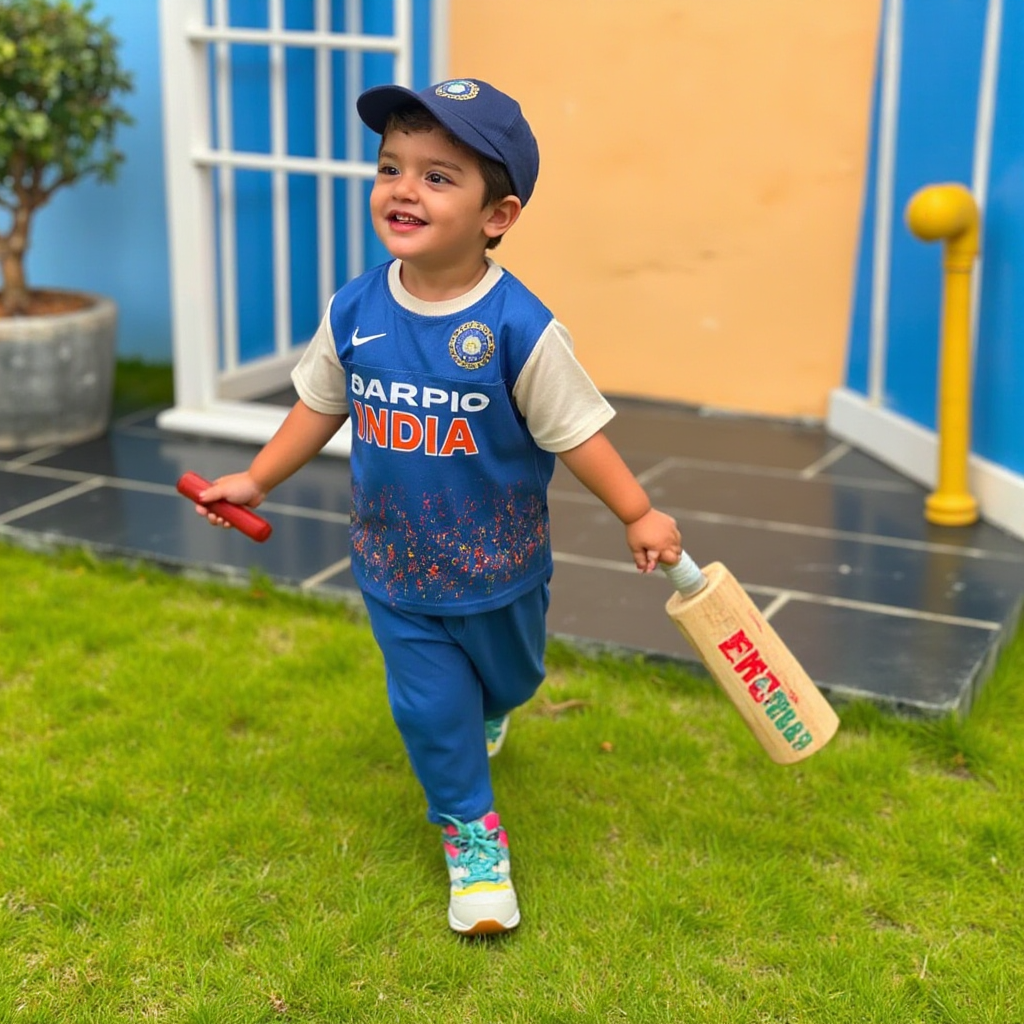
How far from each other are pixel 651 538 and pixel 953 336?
80.8 inches

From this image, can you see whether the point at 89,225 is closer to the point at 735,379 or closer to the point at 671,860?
the point at 735,379

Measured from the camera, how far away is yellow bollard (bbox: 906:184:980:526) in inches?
146

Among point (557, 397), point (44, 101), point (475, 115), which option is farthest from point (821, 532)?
point (44, 101)

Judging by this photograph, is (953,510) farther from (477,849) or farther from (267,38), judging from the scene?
(267,38)

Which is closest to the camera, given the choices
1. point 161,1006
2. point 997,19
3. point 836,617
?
point 161,1006

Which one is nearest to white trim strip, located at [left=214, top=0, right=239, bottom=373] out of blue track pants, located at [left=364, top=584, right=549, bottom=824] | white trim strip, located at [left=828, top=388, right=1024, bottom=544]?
white trim strip, located at [left=828, top=388, right=1024, bottom=544]

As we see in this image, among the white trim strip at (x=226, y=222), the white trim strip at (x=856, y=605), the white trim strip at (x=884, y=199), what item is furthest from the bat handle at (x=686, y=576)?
the white trim strip at (x=226, y=222)

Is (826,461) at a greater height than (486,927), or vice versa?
(826,461)

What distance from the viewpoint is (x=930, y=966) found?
2.08 m

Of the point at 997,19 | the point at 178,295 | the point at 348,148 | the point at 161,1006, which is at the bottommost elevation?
the point at 161,1006

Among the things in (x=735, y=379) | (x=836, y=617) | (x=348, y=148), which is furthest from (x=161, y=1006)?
(x=348, y=148)

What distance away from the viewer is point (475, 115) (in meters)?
1.90

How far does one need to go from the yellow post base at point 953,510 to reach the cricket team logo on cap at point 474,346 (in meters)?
2.26

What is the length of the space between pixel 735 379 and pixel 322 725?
2.70m
